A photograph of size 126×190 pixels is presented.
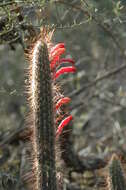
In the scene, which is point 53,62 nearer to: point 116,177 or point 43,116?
point 43,116

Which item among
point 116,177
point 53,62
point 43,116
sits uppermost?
point 53,62

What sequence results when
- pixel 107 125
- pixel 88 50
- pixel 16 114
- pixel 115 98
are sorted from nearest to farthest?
1. pixel 115 98
2. pixel 107 125
3. pixel 88 50
4. pixel 16 114

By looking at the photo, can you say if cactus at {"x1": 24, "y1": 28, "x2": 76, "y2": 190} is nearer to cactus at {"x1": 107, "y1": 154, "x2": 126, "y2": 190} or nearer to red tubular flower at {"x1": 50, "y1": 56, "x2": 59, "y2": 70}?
red tubular flower at {"x1": 50, "y1": 56, "x2": 59, "y2": 70}

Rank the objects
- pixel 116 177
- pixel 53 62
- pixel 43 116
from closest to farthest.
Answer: pixel 43 116
pixel 53 62
pixel 116 177

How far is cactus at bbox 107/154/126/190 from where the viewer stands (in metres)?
3.73

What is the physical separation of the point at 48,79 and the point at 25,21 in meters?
0.88

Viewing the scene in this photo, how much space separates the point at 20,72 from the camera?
33.9 feet

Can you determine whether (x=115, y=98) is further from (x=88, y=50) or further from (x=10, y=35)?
(x=10, y=35)

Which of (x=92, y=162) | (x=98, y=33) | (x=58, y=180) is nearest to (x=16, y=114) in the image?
(x=98, y=33)

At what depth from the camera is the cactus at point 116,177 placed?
3729 mm

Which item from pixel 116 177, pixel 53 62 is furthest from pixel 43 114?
pixel 116 177

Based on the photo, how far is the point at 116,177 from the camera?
3.73 meters

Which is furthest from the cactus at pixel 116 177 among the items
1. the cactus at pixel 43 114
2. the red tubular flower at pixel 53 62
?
the red tubular flower at pixel 53 62

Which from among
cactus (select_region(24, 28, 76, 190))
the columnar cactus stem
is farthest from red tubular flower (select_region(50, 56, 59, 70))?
the columnar cactus stem
